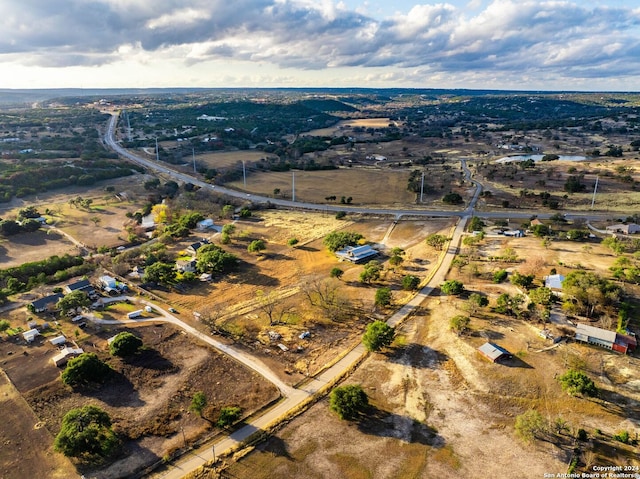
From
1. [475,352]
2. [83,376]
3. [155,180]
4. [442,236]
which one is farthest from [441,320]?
[155,180]

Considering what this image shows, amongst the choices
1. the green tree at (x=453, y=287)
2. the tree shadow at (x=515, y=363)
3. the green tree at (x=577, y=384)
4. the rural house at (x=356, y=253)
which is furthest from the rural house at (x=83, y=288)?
the green tree at (x=577, y=384)

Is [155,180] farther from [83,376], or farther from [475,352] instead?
[475,352]

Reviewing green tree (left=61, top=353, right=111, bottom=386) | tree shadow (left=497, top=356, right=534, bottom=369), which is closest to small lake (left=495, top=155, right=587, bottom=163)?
tree shadow (left=497, top=356, right=534, bottom=369)

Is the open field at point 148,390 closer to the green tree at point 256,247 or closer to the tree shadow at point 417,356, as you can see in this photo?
the tree shadow at point 417,356

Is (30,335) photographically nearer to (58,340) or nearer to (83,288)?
(58,340)

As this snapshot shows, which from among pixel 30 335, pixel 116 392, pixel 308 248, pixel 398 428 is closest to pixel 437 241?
pixel 308 248

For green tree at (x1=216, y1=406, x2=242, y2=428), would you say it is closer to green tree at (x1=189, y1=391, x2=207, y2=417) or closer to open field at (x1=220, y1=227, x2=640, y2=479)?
green tree at (x1=189, y1=391, x2=207, y2=417)
